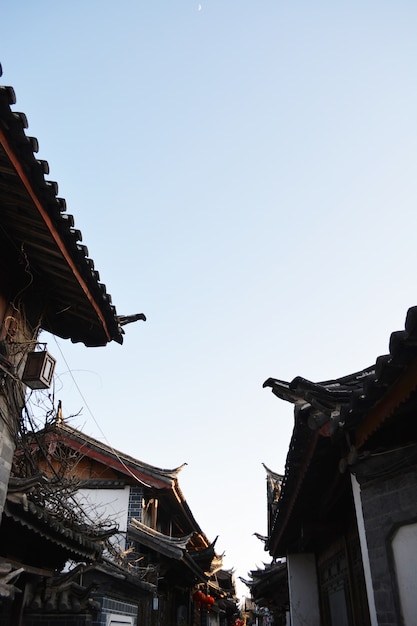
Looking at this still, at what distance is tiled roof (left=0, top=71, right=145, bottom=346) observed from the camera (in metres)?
3.78

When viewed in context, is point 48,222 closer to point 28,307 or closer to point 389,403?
point 28,307

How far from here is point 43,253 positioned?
5.00 meters

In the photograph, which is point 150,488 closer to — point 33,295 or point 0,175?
point 33,295

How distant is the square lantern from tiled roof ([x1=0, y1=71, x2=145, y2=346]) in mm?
493

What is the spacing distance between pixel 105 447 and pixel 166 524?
16.4 ft

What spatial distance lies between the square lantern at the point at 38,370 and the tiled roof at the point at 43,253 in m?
0.49

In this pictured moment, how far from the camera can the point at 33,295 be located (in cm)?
563

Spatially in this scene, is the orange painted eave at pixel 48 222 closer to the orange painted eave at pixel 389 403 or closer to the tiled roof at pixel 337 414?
the tiled roof at pixel 337 414

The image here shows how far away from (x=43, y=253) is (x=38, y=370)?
1.23m

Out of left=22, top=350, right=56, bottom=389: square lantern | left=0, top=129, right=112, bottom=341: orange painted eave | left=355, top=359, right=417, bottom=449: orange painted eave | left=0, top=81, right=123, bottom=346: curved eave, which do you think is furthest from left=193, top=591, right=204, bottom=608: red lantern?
left=355, top=359, right=417, bottom=449: orange painted eave

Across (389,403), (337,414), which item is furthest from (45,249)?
(389,403)

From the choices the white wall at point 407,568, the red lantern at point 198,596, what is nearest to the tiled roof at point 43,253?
the white wall at point 407,568

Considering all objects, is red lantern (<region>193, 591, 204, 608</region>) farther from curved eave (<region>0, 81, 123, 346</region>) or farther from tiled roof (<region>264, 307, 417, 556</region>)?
curved eave (<region>0, 81, 123, 346</region>)

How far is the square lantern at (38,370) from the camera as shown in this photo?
5250mm
